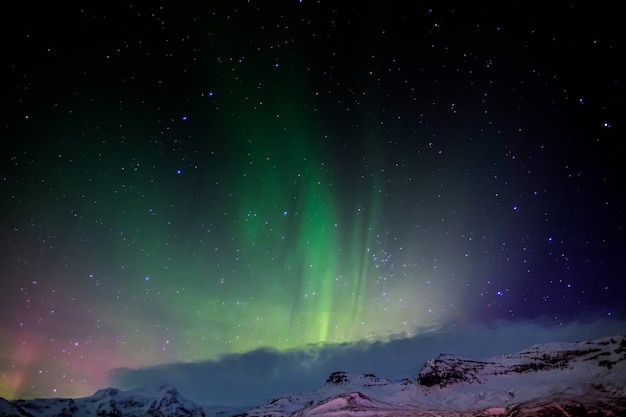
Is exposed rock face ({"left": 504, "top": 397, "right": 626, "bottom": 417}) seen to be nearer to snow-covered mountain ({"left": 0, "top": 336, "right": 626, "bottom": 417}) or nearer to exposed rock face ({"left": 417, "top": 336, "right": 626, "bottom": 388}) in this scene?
snow-covered mountain ({"left": 0, "top": 336, "right": 626, "bottom": 417})

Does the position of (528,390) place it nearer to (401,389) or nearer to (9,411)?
(401,389)

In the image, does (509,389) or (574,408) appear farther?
(509,389)

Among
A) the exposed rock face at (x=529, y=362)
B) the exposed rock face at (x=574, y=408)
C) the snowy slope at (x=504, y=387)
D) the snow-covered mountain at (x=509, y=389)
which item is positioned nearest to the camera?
the exposed rock face at (x=574, y=408)

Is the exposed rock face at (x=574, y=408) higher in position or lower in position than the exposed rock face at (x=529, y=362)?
lower

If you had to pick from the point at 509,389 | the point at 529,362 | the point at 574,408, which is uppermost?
the point at 529,362

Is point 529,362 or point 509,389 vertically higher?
point 529,362

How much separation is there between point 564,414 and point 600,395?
306 inches

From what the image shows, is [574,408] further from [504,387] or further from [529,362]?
[529,362]

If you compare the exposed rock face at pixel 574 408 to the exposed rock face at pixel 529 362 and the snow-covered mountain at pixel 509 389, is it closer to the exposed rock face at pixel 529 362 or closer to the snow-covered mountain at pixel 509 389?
the snow-covered mountain at pixel 509 389

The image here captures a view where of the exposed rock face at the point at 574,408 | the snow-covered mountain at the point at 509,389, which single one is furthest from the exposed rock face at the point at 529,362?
the exposed rock face at the point at 574,408

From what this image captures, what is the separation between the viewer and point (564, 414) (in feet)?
90.0

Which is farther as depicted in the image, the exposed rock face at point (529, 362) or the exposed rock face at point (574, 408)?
the exposed rock face at point (529, 362)

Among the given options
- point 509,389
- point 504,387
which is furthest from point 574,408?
point 504,387

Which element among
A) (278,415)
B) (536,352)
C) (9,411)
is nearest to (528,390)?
(536,352)
